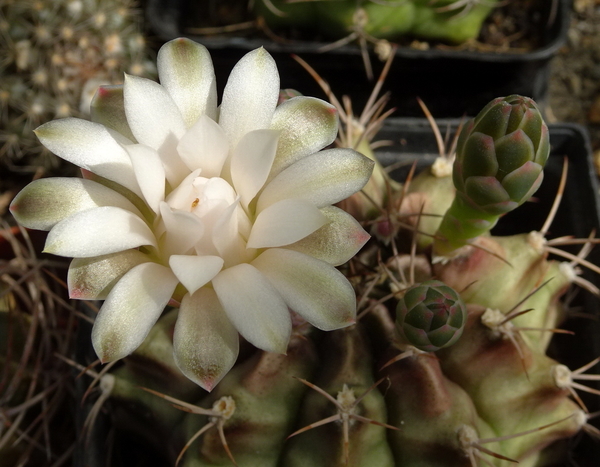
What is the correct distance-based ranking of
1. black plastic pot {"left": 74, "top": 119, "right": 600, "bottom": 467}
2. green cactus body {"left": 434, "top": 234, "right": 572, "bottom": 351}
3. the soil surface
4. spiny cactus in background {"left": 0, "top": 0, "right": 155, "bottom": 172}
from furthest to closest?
1. the soil surface
2. spiny cactus in background {"left": 0, "top": 0, "right": 155, "bottom": 172}
3. black plastic pot {"left": 74, "top": 119, "right": 600, "bottom": 467}
4. green cactus body {"left": 434, "top": 234, "right": 572, "bottom": 351}

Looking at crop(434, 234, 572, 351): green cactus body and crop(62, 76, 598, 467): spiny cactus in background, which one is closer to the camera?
crop(62, 76, 598, 467): spiny cactus in background

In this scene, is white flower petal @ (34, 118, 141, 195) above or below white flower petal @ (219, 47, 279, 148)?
below

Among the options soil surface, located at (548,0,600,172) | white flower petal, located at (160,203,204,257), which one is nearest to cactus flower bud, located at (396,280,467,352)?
white flower petal, located at (160,203,204,257)

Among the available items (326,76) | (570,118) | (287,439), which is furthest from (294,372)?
(570,118)

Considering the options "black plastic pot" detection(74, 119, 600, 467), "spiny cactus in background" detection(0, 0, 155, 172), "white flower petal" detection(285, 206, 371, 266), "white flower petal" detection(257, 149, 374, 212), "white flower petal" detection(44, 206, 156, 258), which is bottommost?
"black plastic pot" detection(74, 119, 600, 467)

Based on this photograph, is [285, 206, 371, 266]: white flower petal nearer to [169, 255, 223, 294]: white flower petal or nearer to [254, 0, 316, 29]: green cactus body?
[169, 255, 223, 294]: white flower petal

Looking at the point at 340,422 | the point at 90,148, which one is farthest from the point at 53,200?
the point at 340,422

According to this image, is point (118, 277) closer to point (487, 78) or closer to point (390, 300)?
point (390, 300)
